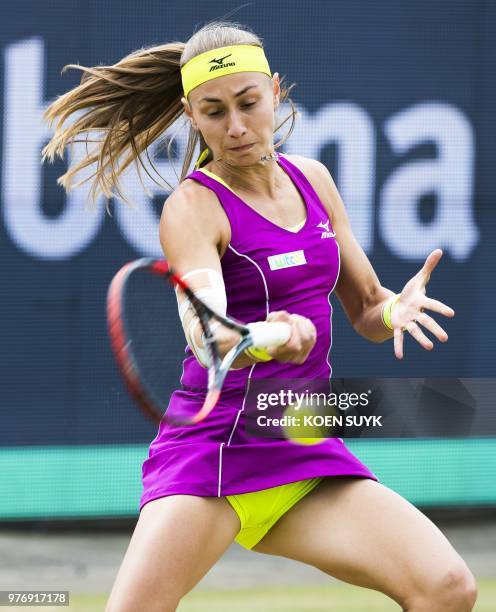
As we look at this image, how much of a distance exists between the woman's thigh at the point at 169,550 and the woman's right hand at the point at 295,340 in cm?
40

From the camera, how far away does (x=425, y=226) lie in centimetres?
507

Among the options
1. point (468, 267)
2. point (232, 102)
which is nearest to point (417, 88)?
point (468, 267)

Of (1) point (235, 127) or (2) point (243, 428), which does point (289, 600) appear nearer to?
(2) point (243, 428)

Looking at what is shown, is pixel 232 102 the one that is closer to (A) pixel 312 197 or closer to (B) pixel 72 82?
(A) pixel 312 197

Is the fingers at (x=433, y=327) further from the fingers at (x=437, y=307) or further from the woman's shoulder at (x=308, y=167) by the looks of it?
the woman's shoulder at (x=308, y=167)

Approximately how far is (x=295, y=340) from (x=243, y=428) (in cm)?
40

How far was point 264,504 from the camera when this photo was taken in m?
2.66

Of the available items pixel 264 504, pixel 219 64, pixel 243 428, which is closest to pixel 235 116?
pixel 219 64

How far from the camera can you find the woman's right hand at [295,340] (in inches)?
92.8

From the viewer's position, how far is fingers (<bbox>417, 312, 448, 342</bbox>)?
2.61 m

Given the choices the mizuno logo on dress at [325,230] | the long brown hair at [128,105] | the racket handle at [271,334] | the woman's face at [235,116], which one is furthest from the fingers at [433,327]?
→ the long brown hair at [128,105]

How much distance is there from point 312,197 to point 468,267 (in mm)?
2407

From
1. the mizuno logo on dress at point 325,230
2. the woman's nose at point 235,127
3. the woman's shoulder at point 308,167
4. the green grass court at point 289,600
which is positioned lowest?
the green grass court at point 289,600

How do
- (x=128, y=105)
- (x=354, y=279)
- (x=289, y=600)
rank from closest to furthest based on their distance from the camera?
1. (x=354, y=279)
2. (x=128, y=105)
3. (x=289, y=600)
